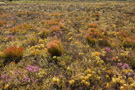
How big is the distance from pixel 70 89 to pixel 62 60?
1.55 m

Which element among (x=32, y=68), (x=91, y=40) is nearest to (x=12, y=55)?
(x=32, y=68)

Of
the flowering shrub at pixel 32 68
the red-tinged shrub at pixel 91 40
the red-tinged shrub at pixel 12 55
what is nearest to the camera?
the flowering shrub at pixel 32 68

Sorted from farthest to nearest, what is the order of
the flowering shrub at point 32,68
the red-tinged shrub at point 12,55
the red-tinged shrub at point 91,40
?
the red-tinged shrub at point 91,40
the red-tinged shrub at point 12,55
the flowering shrub at point 32,68

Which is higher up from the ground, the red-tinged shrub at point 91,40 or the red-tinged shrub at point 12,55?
the red-tinged shrub at point 91,40

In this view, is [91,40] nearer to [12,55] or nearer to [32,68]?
[32,68]

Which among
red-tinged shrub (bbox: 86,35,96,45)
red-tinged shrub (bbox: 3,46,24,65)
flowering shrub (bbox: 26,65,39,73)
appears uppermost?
red-tinged shrub (bbox: 86,35,96,45)

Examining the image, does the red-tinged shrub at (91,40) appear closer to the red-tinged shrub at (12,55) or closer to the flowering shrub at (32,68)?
the flowering shrub at (32,68)

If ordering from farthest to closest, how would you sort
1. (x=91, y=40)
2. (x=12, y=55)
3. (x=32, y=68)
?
(x=91, y=40) < (x=12, y=55) < (x=32, y=68)

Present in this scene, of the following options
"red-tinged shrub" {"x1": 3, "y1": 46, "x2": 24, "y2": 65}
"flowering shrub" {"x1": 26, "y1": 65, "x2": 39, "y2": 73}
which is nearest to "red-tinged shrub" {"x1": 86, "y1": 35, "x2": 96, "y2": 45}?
"flowering shrub" {"x1": 26, "y1": 65, "x2": 39, "y2": 73}

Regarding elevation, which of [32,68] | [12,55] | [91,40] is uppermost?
[91,40]

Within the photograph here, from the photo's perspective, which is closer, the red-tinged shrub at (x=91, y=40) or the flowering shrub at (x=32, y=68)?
the flowering shrub at (x=32, y=68)

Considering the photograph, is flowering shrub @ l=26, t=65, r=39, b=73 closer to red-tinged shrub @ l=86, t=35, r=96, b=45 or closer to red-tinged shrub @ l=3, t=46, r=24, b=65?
red-tinged shrub @ l=3, t=46, r=24, b=65

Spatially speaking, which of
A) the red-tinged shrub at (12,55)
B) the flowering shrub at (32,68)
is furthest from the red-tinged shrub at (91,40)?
the red-tinged shrub at (12,55)

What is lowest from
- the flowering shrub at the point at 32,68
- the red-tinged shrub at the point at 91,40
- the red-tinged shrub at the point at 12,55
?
the flowering shrub at the point at 32,68
